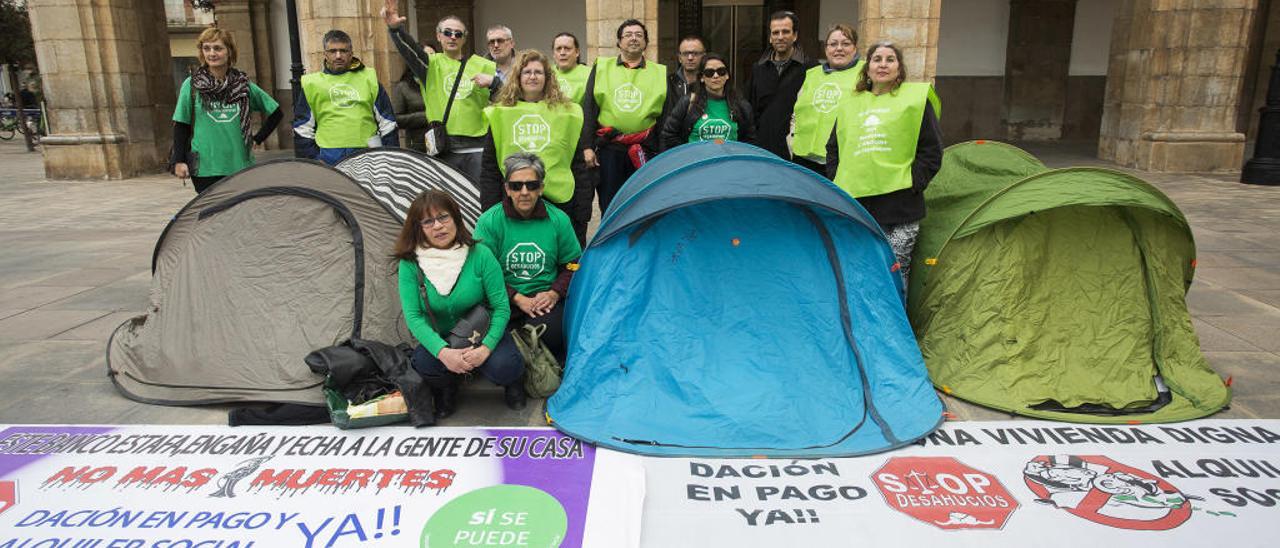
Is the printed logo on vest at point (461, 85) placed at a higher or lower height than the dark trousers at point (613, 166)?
higher

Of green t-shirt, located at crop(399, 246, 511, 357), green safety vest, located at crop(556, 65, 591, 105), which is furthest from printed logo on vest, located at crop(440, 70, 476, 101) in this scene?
green t-shirt, located at crop(399, 246, 511, 357)

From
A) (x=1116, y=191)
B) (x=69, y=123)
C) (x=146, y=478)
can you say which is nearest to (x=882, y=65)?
(x=1116, y=191)

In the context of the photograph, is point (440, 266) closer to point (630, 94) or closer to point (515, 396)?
point (515, 396)

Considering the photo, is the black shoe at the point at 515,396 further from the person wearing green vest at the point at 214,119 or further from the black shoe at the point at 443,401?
the person wearing green vest at the point at 214,119

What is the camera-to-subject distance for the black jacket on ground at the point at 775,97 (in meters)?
5.21

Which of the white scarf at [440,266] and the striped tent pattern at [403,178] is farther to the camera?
the striped tent pattern at [403,178]

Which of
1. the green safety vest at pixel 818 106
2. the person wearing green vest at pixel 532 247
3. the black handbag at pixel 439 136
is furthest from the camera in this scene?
the black handbag at pixel 439 136

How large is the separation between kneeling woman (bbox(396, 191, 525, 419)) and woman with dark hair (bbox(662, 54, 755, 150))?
1760 millimetres

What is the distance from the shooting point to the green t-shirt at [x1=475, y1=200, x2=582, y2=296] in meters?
3.90

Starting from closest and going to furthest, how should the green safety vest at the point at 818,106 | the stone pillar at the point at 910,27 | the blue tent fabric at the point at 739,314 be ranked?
1. the blue tent fabric at the point at 739,314
2. the green safety vest at the point at 818,106
3. the stone pillar at the point at 910,27

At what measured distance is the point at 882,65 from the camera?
156 inches

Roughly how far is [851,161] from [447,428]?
244cm

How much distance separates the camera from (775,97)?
5.27 metres

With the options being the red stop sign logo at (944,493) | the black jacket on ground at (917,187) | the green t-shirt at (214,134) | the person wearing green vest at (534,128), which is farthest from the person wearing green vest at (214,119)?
the red stop sign logo at (944,493)
